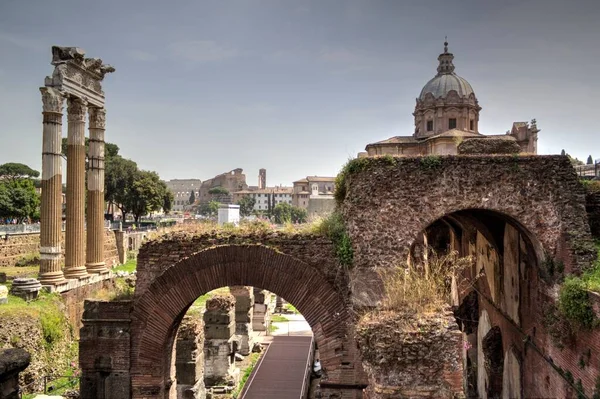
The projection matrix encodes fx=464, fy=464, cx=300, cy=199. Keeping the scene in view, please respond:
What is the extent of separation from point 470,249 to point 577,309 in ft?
22.5

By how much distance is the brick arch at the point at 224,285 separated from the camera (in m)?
7.14

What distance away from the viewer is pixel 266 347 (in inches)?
641

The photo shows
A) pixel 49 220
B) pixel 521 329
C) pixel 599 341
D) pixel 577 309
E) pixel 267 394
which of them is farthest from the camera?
pixel 49 220

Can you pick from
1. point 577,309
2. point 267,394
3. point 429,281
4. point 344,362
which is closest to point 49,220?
point 267,394

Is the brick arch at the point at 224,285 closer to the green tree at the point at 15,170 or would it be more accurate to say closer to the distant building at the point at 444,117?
the distant building at the point at 444,117

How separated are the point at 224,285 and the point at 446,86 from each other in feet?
110

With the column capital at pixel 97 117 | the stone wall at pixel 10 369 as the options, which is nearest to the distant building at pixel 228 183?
the column capital at pixel 97 117

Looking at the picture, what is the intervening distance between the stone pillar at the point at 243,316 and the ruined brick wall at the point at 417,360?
10527mm

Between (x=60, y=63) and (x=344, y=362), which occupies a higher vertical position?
(x=60, y=63)

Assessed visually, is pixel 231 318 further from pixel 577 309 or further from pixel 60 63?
pixel 60 63

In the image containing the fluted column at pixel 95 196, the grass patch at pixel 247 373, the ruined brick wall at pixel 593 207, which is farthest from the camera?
the fluted column at pixel 95 196

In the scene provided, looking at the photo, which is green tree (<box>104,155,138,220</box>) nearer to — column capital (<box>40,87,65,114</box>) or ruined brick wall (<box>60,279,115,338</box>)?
ruined brick wall (<box>60,279,115,338</box>)

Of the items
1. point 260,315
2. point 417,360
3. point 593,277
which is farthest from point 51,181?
point 593,277

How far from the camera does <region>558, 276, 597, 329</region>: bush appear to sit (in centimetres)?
617
